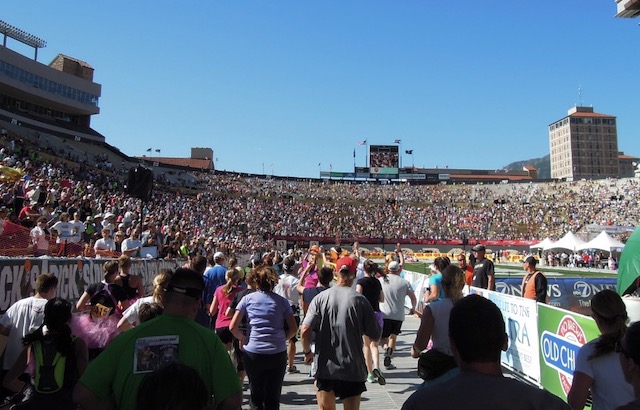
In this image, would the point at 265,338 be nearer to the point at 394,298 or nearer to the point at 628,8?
the point at 394,298

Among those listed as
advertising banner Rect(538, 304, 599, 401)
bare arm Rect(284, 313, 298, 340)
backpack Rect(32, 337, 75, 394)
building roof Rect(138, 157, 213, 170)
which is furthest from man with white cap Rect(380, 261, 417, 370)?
building roof Rect(138, 157, 213, 170)

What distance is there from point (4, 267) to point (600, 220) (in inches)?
2820

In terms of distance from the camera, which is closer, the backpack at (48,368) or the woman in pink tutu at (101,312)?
the backpack at (48,368)

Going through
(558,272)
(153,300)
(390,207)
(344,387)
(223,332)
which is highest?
(390,207)

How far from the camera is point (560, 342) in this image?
649 centimetres

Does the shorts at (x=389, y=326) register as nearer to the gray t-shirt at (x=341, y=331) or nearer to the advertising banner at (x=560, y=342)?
the advertising banner at (x=560, y=342)

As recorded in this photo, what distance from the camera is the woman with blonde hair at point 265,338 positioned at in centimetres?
495

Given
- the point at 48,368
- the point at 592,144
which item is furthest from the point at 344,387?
the point at 592,144

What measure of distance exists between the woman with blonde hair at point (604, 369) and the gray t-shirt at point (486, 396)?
58.5 inches

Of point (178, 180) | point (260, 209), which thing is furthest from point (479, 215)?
point (178, 180)

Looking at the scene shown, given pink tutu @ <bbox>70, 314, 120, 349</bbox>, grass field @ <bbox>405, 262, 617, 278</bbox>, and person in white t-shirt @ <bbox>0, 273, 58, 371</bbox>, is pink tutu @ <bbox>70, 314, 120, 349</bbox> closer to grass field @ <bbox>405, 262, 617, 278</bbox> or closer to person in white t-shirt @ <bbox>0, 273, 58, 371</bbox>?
person in white t-shirt @ <bbox>0, 273, 58, 371</bbox>

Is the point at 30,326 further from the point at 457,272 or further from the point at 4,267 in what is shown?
the point at 457,272

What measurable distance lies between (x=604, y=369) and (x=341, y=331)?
2.38 metres

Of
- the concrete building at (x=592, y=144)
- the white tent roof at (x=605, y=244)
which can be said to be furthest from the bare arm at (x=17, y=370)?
the concrete building at (x=592, y=144)
